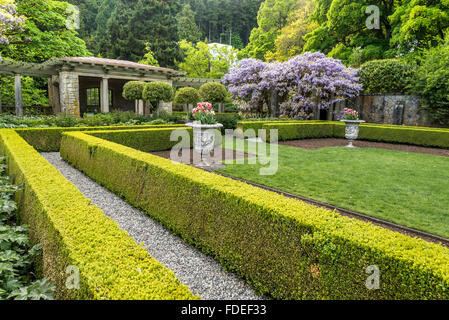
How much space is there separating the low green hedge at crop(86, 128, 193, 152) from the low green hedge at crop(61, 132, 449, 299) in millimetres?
4989

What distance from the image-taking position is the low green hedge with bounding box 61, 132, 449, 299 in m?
1.79

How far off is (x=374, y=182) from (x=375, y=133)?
8.63 meters

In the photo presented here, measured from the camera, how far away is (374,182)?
632 centimetres

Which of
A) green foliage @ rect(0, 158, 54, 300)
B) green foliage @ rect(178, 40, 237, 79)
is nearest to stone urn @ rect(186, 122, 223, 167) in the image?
green foliage @ rect(0, 158, 54, 300)

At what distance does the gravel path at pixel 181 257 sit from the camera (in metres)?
2.73

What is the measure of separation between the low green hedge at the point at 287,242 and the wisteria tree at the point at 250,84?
1687cm

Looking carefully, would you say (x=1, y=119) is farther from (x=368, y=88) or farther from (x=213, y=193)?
(x=368, y=88)

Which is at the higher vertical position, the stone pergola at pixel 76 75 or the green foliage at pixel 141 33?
the green foliage at pixel 141 33

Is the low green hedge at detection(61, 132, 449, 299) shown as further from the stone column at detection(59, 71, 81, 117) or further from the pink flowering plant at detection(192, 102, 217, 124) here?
the stone column at detection(59, 71, 81, 117)

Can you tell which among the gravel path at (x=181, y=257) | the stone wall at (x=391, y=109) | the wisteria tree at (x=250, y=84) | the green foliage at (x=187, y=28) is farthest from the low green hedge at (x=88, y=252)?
the green foliage at (x=187, y=28)

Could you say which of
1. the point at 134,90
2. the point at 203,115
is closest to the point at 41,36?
the point at 134,90

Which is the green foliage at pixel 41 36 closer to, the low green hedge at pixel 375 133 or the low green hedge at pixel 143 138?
the low green hedge at pixel 143 138

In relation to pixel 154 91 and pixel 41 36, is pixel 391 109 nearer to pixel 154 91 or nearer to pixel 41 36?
pixel 154 91

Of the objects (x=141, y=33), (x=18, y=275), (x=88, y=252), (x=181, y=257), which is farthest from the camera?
(x=141, y=33)
